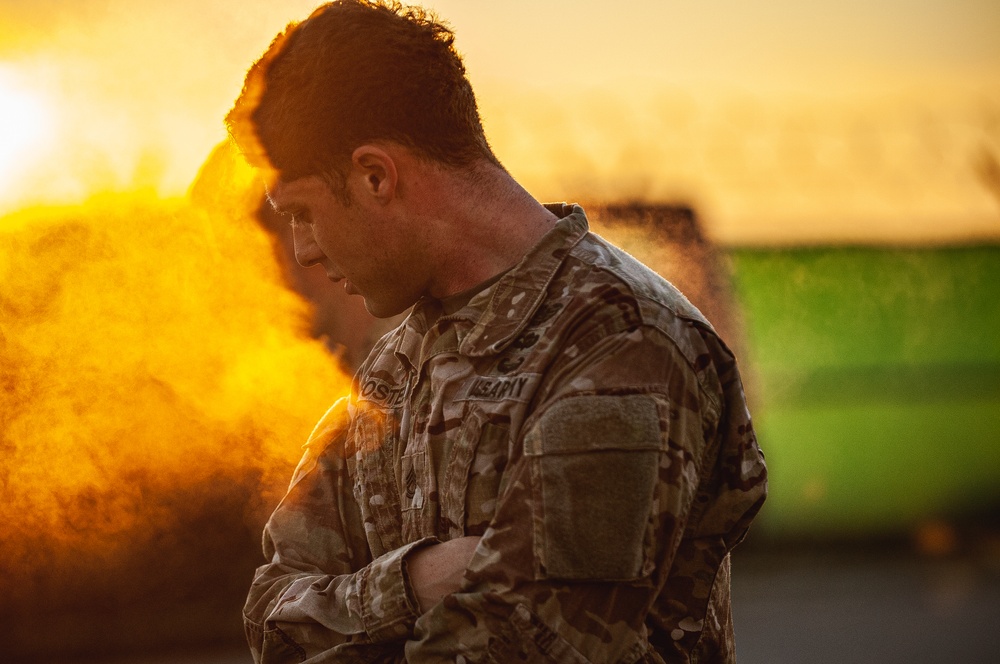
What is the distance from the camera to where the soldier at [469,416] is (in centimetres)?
184

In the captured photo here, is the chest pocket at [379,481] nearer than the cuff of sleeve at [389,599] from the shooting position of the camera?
No

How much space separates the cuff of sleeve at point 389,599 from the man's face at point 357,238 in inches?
25.1

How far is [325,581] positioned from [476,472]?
47cm

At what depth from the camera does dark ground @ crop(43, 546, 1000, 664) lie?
6762 mm

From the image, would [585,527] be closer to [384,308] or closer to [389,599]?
[389,599]

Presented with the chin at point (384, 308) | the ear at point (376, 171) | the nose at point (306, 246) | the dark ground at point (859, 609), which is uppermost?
the ear at point (376, 171)

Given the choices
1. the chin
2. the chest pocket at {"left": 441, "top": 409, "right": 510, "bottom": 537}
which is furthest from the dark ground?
the chest pocket at {"left": 441, "top": 409, "right": 510, "bottom": 537}

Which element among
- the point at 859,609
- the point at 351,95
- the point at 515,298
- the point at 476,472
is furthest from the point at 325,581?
the point at 859,609

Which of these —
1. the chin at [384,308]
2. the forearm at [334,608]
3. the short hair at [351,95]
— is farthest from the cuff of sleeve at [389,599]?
the short hair at [351,95]

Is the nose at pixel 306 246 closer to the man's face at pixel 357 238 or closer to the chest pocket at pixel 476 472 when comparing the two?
the man's face at pixel 357 238

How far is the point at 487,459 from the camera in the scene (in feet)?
6.69

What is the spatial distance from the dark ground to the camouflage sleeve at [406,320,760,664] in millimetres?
4918

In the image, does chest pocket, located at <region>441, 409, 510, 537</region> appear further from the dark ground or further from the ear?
the dark ground

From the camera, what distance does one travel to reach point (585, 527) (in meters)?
1.81
